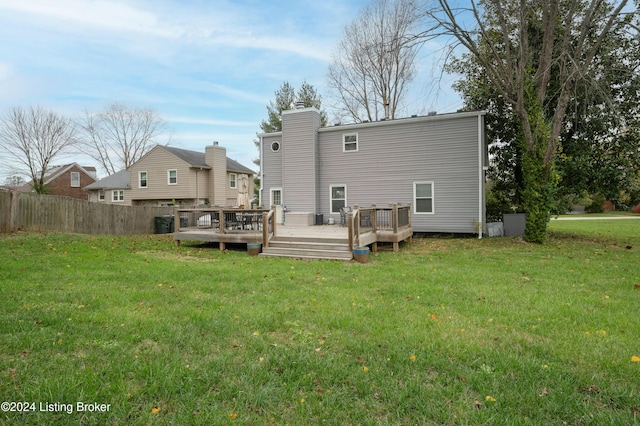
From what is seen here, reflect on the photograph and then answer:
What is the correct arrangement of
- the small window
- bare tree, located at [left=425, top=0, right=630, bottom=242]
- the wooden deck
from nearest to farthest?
the wooden deck
bare tree, located at [left=425, top=0, right=630, bottom=242]
the small window

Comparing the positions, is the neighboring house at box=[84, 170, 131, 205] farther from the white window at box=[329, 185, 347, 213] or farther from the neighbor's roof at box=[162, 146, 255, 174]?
the white window at box=[329, 185, 347, 213]

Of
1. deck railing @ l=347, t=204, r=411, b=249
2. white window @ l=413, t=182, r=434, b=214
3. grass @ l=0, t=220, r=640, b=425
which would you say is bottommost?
grass @ l=0, t=220, r=640, b=425

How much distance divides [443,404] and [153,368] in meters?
2.33

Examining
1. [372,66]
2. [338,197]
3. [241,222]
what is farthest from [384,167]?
[372,66]

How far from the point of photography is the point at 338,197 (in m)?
15.6

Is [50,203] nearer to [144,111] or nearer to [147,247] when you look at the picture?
[147,247]

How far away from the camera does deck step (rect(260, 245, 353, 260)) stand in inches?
355

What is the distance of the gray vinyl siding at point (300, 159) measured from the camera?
51.1 ft

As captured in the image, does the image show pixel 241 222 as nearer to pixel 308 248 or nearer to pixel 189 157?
pixel 308 248

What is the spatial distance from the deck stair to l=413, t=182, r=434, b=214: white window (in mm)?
5796

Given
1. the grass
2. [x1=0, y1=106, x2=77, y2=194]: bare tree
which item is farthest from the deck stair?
[x1=0, y1=106, x2=77, y2=194]: bare tree

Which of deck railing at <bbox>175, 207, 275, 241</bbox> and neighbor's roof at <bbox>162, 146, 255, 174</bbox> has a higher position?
neighbor's roof at <bbox>162, 146, 255, 174</bbox>

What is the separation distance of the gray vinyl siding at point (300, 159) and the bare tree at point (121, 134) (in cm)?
2613

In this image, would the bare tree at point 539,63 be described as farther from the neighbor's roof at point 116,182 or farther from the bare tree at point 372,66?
the neighbor's roof at point 116,182
